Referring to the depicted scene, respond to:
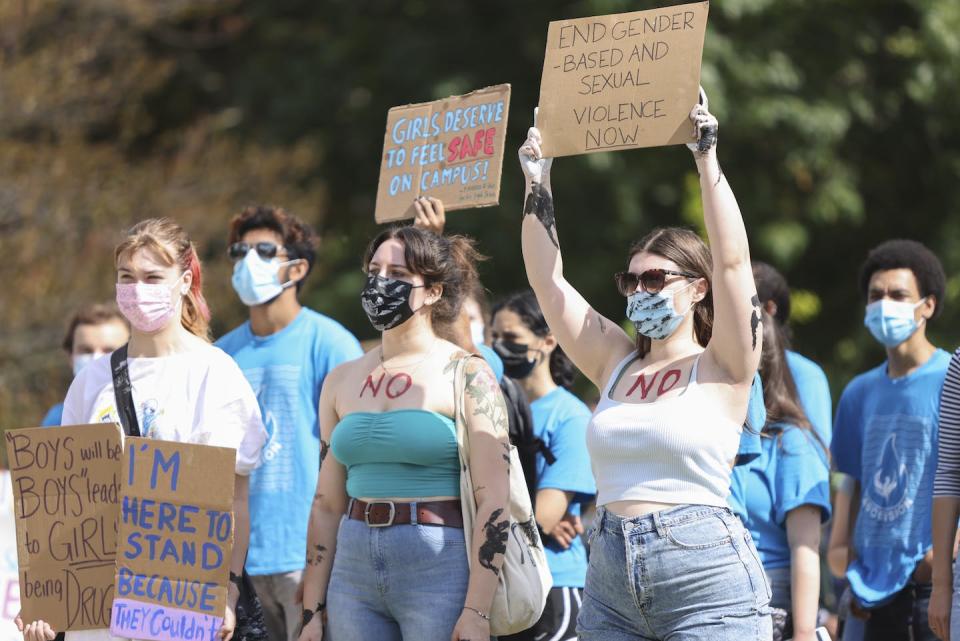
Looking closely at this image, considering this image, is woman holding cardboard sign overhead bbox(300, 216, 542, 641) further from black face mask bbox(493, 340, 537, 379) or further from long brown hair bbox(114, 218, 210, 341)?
black face mask bbox(493, 340, 537, 379)

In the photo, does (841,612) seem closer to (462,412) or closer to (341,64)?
(462,412)

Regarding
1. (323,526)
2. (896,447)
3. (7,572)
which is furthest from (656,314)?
(7,572)

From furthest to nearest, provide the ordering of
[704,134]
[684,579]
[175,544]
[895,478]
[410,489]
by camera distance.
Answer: [895,478]
[175,544]
[410,489]
[704,134]
[684,579]

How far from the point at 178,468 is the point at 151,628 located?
534 mm

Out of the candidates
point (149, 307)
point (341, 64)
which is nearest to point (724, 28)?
point (341, 64)

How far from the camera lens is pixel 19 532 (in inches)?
183

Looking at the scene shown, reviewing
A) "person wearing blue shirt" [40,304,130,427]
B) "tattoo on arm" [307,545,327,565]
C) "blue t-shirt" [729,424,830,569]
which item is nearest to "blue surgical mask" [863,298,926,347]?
"blue t-shirt" [729,424,830,569]

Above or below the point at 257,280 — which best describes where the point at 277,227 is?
above

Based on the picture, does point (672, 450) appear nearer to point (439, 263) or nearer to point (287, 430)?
point (439, 263)

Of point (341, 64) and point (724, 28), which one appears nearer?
point (724, 28)

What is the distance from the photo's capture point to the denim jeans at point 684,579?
3811 millimetres

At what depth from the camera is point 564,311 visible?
4.31 meters

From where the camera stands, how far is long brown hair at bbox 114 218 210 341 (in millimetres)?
4797

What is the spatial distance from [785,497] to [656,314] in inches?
45.8
